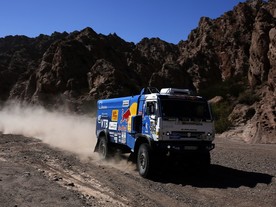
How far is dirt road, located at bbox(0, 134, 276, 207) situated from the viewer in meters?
9.60

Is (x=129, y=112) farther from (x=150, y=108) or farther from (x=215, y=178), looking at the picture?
(x=215, y=178)

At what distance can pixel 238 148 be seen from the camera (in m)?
21.1

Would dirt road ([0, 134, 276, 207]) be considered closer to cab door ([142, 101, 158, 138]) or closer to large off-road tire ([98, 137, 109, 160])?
large off-road tire ([98, 137, 109, 160])

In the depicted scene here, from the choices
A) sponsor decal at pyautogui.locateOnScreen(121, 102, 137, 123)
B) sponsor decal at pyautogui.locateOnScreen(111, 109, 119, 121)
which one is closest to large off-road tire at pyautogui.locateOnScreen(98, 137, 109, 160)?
sponsor decal at pyautogui.locateOnScreen(111, 109, 119, 121)

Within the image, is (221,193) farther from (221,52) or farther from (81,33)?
(81,33)

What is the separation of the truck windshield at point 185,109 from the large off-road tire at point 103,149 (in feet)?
16.7

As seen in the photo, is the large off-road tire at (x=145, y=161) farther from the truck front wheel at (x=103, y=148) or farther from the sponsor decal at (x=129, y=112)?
the truck front wheel at (x=103, y=148)

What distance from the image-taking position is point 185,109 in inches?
503

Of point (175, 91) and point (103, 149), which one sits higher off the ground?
point (175, 91)

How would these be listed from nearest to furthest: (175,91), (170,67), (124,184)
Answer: (124,184), (175,91), (170,67)

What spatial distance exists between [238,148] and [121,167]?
28.2 feet

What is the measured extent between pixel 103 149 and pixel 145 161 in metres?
4.75

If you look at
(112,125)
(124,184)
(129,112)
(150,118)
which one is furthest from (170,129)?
(112,125)

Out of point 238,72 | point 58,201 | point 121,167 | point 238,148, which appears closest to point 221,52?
point 238,72
